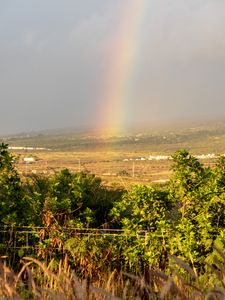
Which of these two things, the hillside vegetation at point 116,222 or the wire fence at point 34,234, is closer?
the hillside vegetation at point 116,222

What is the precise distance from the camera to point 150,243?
28.8 feet

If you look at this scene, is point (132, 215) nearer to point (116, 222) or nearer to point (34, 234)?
point (116, 222)

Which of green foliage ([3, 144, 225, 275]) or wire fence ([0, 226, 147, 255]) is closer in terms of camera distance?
green foliage ([3, 144, 225, 275])

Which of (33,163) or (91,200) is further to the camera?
(33,163)

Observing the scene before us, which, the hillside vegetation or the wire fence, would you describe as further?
the wire fence

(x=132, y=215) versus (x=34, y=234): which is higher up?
(x=132, y=215)

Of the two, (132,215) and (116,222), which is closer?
(132,215)

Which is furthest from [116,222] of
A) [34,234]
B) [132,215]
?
[34,234]

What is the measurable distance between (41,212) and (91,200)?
1235mm

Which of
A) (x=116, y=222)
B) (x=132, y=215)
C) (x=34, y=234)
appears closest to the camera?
(x=34, y=234)

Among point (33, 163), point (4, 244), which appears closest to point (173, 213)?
point (4, 244)

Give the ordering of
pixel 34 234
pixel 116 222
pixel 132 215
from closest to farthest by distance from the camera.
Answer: pixel 34 234
pixel 132 215
pixel 116 222

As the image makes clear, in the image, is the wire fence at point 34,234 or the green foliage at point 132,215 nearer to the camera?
the green foliage at point 132,215

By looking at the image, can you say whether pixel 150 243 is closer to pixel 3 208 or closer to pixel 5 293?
pixel 3 208
